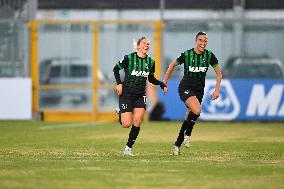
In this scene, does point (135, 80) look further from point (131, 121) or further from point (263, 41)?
point (263, 41)

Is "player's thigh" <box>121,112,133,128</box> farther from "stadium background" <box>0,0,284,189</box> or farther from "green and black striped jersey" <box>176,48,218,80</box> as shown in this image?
"stadium background" <box>0,0,284,189</box>

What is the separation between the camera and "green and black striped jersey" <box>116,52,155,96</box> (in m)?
16.9

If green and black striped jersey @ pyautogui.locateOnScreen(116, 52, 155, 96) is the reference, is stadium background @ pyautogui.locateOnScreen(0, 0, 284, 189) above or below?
below

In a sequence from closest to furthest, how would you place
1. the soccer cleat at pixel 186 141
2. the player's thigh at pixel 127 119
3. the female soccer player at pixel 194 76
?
the player's thigh at pixel 127 119
the female soccer player at pixel 194 76
the soccer cleat at pixel 186 141

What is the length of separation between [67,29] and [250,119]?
566 cm

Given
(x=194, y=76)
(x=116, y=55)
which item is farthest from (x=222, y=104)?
(x=194, y=76)

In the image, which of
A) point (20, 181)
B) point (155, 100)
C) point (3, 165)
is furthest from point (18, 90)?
point (20, 181)

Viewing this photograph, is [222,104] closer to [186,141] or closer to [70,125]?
[70,125]

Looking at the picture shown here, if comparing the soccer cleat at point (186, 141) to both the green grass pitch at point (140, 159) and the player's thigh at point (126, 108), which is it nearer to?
the green grass pitch at point (140, 159)

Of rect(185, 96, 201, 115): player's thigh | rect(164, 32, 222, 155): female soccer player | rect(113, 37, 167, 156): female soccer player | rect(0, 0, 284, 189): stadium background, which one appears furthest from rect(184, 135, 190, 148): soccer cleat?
rect(0, 0, 284, 189): stadium background

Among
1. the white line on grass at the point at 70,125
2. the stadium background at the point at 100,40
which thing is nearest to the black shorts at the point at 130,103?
the white line on grass at the point at 70,125

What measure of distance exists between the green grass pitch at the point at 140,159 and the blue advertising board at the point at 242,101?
2.39 m

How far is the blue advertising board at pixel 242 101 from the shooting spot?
2761 centimetres

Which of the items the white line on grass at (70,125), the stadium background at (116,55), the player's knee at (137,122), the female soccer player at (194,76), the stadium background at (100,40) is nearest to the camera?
the player's knee at (137,122)
